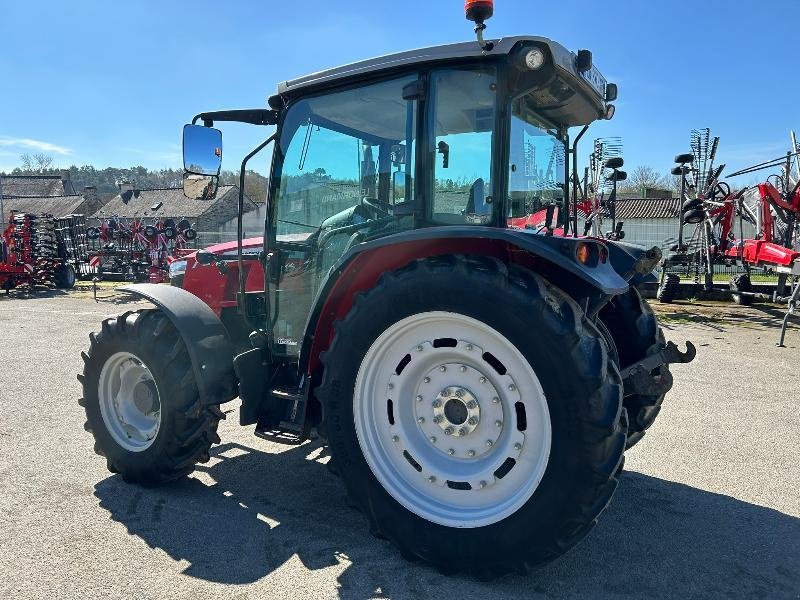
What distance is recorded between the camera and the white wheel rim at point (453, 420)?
2.58 metres

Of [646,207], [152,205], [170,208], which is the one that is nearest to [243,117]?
[646,207]

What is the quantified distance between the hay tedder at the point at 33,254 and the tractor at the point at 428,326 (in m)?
16.3

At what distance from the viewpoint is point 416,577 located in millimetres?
2668

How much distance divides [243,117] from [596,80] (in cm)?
209

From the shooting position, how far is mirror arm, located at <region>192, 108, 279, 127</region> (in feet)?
12.0

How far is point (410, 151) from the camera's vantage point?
121 inches

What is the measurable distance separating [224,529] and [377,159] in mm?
2127

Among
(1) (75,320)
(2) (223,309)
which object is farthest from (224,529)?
(1) (75,320)

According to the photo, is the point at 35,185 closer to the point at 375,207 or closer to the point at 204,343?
the point at 204,343

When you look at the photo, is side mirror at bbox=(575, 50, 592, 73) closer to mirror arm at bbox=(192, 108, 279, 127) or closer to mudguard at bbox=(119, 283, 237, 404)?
mirror arm at bbox=(192, 108, 279, 127)

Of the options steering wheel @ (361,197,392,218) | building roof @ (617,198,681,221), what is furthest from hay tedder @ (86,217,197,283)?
building roof @ (617,198,681,221)

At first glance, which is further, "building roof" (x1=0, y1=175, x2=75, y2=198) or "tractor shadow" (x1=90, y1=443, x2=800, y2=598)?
"building roof" (x1=0, y1=175, x2=75, y2=198)

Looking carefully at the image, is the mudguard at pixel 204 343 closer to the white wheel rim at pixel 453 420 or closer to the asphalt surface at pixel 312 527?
the asphalt surface at pixel 312 527

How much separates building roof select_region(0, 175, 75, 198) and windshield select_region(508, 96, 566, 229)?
68005mm
